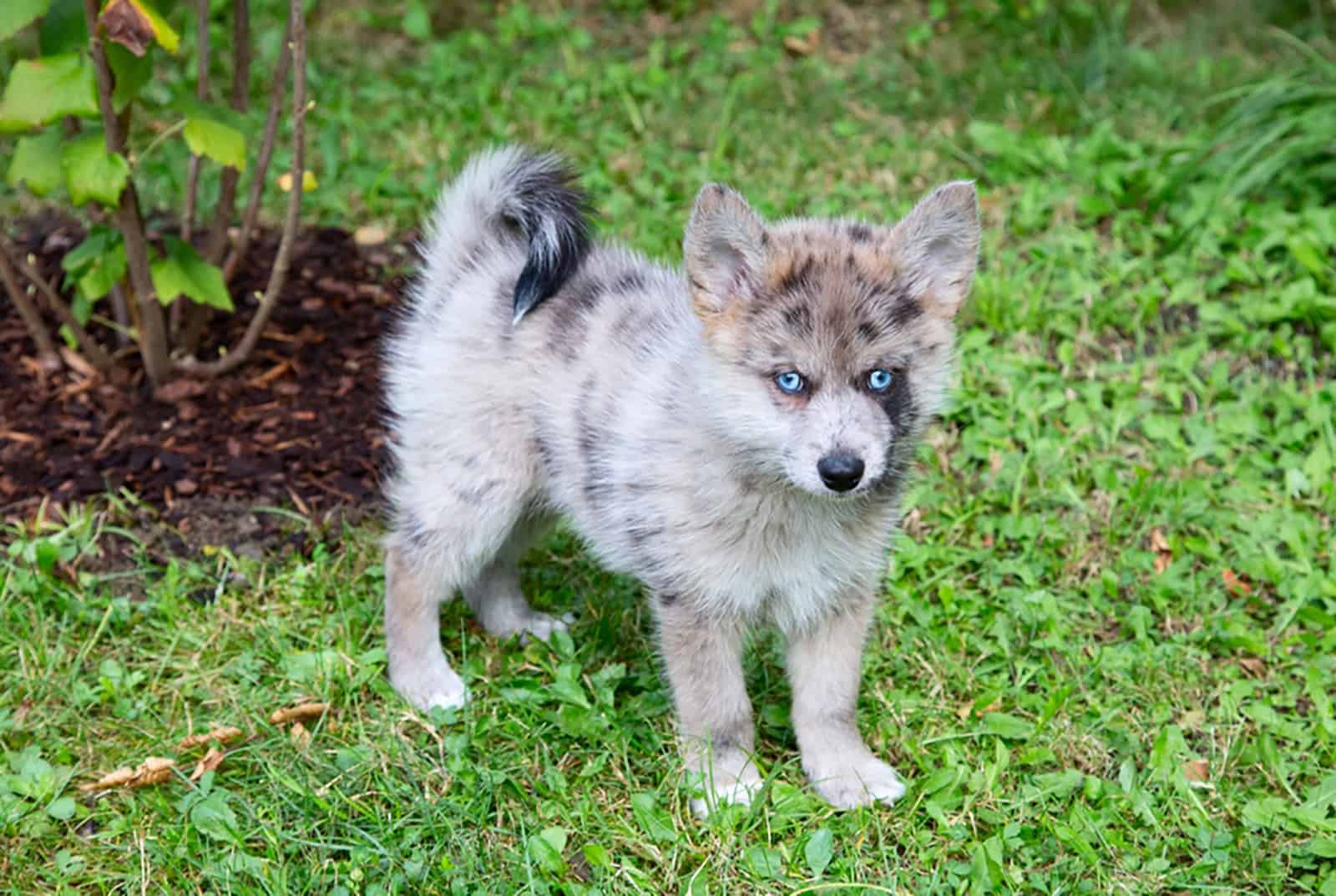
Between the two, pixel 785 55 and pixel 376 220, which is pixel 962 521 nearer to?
pixel 376 220

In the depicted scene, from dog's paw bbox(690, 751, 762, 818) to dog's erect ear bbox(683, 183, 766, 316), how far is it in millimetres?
1066

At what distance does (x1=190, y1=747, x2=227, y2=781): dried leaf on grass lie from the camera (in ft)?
11.8

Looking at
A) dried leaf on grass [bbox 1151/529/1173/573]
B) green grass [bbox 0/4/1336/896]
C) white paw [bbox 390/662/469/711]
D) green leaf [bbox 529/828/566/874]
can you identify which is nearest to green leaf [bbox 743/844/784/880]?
green grass [bbox 0/4/1336/896]

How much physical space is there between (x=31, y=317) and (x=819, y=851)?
10.1 feet

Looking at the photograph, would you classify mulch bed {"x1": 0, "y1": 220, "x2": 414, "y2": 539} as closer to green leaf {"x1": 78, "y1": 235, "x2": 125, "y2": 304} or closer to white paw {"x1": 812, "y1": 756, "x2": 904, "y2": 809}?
green leaf {"x1": 78, "y1": 235, "x2": 125, "y2": 304}

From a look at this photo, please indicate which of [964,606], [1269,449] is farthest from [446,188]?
[1269,449]

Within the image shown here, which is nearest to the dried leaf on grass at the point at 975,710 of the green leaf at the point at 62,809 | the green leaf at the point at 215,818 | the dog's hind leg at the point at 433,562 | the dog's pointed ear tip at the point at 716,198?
the dog's hind leg at the point at 433,562

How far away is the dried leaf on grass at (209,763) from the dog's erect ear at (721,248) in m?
1.58

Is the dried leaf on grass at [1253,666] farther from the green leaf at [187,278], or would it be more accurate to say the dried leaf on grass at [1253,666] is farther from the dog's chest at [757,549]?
the green leaf at [187,278]

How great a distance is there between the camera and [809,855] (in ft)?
10.9

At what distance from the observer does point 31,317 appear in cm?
482

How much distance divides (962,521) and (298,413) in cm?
215

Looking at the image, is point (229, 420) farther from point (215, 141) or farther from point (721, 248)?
point (721, 248)

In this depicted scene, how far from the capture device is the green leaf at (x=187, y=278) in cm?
457
